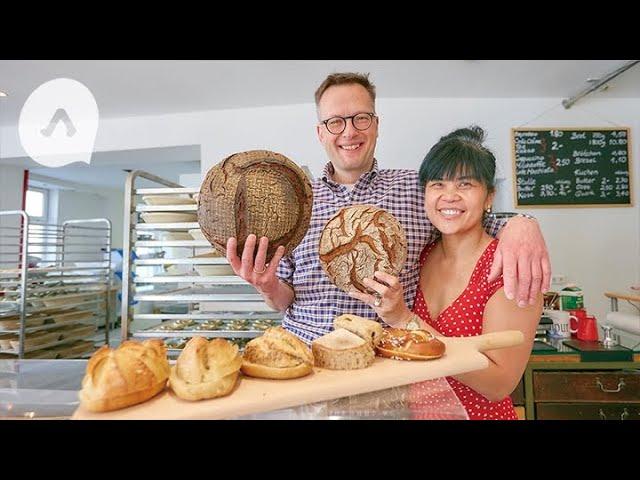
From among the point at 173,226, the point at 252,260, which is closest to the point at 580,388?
the point at 252,260

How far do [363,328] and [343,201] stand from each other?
70cm

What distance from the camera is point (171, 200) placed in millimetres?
2584

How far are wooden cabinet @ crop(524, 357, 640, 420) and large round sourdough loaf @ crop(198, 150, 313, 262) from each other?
8.47 ft

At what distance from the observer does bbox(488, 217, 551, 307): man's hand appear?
104 cm

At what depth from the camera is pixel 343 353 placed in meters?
0.83

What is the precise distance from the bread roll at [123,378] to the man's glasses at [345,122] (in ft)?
3.19

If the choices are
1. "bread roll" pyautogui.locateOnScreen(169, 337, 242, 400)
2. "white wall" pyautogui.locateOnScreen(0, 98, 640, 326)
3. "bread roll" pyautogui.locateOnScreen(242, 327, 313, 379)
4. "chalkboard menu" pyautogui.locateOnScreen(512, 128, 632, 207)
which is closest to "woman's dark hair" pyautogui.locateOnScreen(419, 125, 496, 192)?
"bread roll" pyautogui.locateOnScreen(242, 327, 313, 379)

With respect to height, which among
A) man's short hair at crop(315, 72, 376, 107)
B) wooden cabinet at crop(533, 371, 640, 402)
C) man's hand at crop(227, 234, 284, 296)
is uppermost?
man's short hair at crop(315, 72, 376, 107)

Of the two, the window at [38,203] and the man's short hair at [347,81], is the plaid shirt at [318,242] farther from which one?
the window at [38,203]

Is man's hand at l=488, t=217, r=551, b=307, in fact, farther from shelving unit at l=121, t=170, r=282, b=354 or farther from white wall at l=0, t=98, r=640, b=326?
white wall at l=0, t=98, r=640, b=326

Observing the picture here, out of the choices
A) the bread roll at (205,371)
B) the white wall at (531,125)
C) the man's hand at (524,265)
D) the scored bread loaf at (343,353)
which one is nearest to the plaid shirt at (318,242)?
the man's hand at (524,265)
